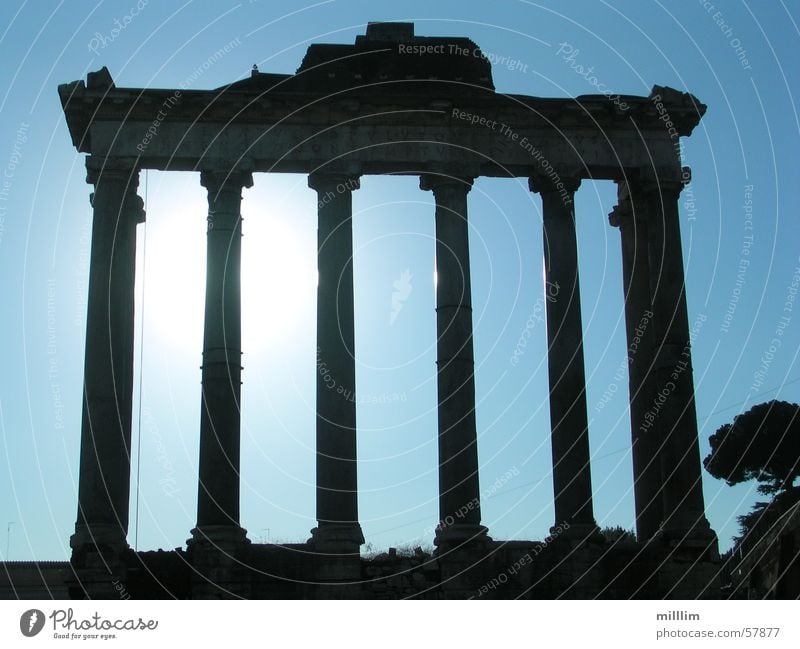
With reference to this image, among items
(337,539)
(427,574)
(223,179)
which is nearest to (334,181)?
(223,179)

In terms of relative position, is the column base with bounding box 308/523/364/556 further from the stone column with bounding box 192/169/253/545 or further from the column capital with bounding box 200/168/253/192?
the column capital with bounding box 200/168/253/192

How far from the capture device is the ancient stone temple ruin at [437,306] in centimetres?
4756

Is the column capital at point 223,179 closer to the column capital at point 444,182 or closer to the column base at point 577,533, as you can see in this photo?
the column capital at point 444,182

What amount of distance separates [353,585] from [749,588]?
22.2 metres

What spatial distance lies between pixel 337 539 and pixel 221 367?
269 inches

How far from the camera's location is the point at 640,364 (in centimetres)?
5275

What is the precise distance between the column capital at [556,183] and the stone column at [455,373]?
8.27 feet

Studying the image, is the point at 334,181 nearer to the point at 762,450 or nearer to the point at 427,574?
the point at 427,574

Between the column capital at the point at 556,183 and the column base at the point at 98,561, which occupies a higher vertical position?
the column capital at the point at 556,183

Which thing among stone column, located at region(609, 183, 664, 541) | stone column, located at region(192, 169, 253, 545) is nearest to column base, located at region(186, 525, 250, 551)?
stone column, located at region(192, 169, 253, 545)

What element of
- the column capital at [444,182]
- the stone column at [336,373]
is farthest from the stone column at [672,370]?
the stone column at [336,373]

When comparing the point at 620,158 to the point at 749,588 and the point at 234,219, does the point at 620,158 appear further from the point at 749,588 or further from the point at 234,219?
the point at 749,588

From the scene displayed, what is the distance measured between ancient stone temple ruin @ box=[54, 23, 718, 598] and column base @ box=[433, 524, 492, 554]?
54 mm

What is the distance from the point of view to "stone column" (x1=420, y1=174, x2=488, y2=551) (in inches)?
1911
